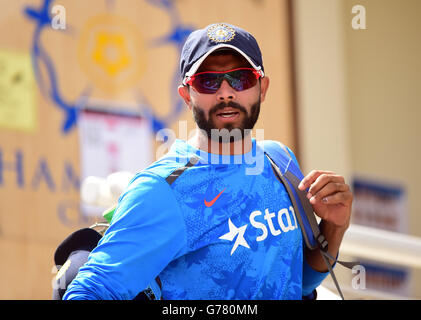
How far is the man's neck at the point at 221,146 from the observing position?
93.0 inches

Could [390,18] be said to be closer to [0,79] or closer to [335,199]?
[0,79]

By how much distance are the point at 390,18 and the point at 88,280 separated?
6.96m

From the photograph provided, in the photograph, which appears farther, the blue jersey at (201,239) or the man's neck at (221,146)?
the man's neck at (221,146)

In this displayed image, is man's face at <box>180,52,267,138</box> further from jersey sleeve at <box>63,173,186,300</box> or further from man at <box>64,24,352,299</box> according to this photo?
jersey sleeve at <box>63,173,186,300</box>

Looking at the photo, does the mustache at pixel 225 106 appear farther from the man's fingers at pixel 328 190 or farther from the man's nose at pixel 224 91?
the man's fingers at pixel 328 190

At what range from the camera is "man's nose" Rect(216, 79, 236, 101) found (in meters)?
2.30

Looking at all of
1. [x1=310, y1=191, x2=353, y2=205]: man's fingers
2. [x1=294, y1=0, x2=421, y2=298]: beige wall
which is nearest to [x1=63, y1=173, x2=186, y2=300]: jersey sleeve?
[x1=310, y1=191, x2=353, y2=205]: man's fingers

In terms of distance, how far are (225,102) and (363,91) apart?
589 cm

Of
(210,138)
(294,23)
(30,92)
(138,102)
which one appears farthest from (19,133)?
(210,138)

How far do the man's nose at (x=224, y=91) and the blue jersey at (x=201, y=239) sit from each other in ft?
0.59

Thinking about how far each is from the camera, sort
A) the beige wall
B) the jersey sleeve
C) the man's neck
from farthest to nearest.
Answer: the beige wall → the man's neck → the jersey sleeve

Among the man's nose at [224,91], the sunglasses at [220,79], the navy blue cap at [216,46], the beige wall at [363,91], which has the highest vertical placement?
the navy blue cap at [216,46]

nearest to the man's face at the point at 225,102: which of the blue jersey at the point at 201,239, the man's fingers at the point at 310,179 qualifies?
the blue jersey at the point at 201,239

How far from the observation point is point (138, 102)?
612 centimetres
